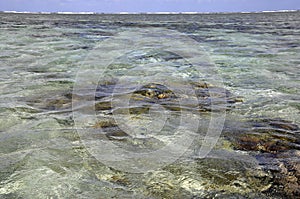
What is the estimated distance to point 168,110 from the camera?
17.3 ft

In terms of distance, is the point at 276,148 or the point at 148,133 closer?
the point at 276,148

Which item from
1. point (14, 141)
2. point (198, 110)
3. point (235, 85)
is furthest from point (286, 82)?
point (14, 141)

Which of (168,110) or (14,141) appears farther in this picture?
(168,110)

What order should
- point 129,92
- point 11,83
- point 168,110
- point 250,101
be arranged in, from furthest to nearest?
point 11,83
point 129,92
point 250,101
point 168,110

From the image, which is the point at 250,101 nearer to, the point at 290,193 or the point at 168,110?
the point at 168,110

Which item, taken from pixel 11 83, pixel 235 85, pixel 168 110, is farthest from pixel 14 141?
pixel 235 85

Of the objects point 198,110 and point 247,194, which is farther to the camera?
point 198,110

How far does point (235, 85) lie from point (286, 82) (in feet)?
3.89

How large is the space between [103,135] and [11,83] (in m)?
3.51

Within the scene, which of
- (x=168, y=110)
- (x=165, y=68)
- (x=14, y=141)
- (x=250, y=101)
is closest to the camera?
(x=14, y=141)

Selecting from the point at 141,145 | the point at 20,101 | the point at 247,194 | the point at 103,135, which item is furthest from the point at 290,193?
the point at 20,101

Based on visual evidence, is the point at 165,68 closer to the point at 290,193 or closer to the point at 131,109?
the point at 131,109

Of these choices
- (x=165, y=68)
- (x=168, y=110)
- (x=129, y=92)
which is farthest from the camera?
(x=165, y=68)

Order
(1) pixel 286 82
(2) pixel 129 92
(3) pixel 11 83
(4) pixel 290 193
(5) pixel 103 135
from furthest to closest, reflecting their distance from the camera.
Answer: (1) pixel 286 82 < (3) pixel 11 83 < (2) pixel 129 92 < (5) pixel 103 135 < (4) pixel 290 193
